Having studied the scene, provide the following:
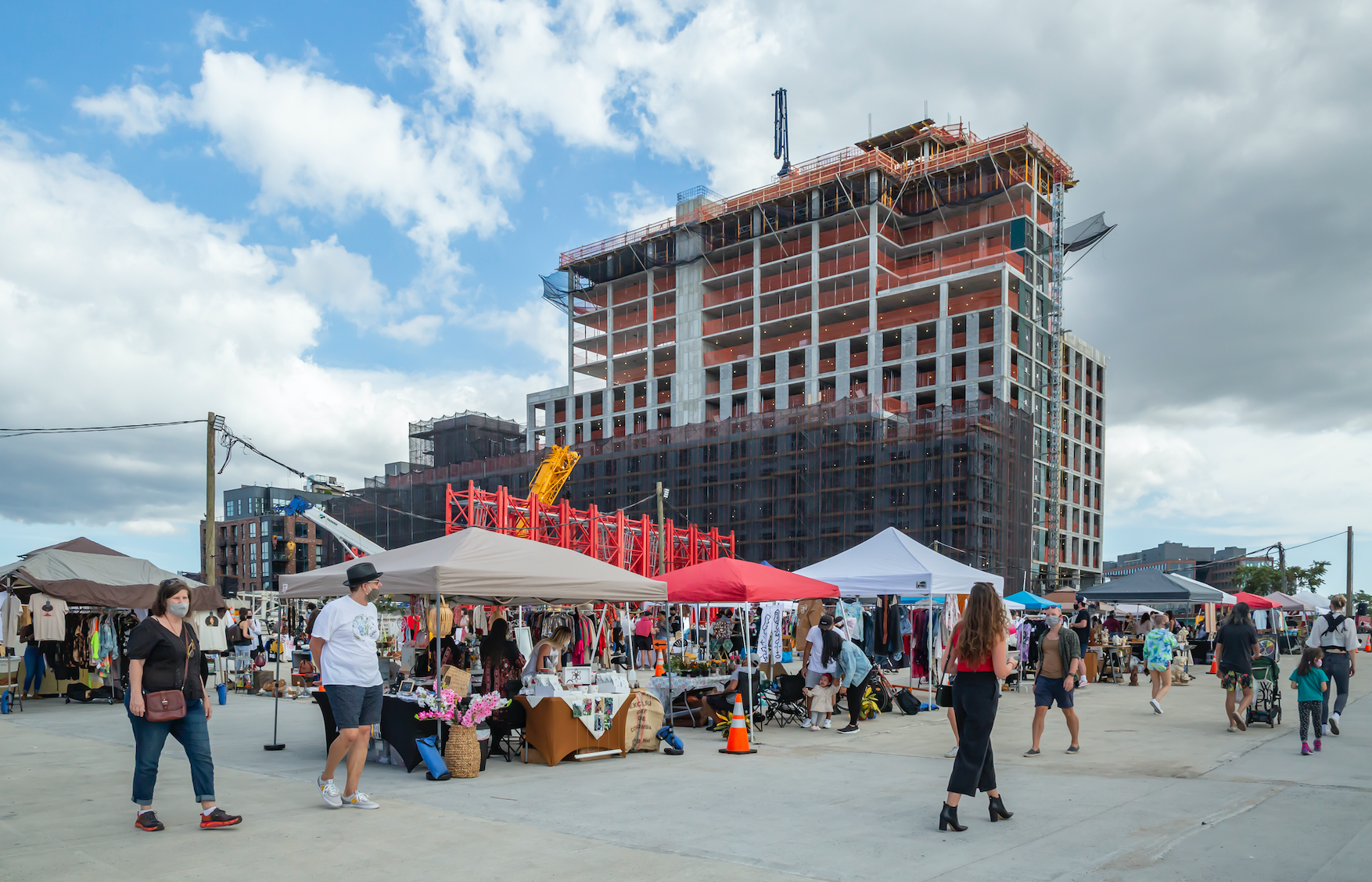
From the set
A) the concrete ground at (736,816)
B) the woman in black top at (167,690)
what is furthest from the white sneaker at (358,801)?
the woman in black top at (167,690)

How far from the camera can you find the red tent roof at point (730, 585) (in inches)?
497

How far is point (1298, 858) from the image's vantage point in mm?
6012

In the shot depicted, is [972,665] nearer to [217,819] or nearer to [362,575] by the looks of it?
[362,575]

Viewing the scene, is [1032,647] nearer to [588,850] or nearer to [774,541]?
[588,850]

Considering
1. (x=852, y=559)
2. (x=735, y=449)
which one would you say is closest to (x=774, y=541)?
(x=735, y=449)

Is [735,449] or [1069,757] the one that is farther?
[735,449]

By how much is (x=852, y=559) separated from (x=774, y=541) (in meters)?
43.7

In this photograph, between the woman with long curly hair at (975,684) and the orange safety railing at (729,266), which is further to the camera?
the orange safety railing at (729,266)

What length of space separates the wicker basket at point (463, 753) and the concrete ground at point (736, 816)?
0.15 metres

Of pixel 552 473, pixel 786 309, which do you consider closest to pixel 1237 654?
pixel 552 473

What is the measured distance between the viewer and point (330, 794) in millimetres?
7602

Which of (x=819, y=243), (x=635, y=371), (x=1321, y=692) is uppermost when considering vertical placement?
(x=819, y=243)

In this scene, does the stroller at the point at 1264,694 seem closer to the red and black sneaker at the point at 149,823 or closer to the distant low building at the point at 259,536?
the red and black sneaker at the point at 149,823

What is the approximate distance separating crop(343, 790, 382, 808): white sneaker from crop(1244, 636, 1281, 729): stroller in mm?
11056
